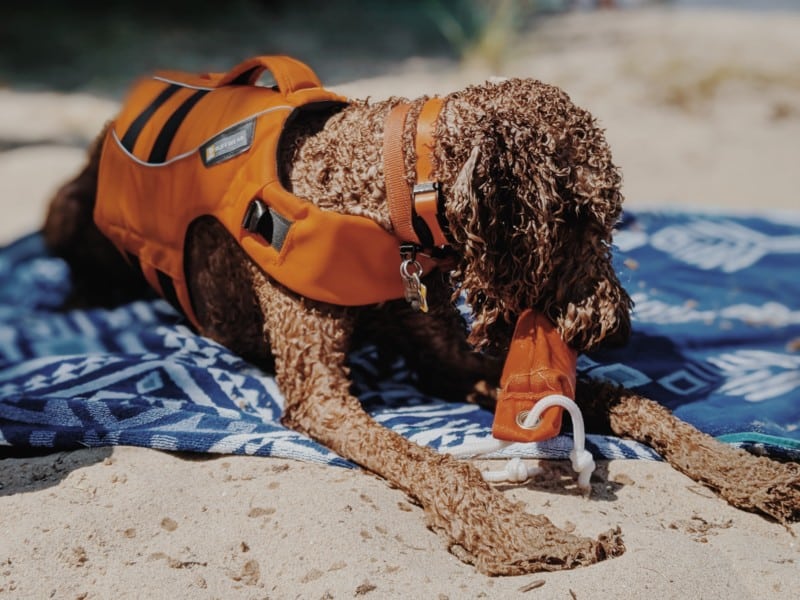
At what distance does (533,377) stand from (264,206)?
1.02 m

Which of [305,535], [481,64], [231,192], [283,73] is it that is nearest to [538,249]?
[305,535]

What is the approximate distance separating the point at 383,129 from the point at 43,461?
1453 millimetres

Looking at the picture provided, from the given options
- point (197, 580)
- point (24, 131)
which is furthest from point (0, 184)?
point (197, 580)

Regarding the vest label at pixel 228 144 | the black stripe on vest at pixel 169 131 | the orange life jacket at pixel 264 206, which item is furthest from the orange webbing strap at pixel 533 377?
the black stripe on vest at pixel 169 131

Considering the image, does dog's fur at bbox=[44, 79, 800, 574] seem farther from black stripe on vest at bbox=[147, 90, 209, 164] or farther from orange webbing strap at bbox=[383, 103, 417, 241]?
black stripe on vest at bbox=[147, 90, 209, 164]

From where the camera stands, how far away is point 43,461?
2676 millimetres

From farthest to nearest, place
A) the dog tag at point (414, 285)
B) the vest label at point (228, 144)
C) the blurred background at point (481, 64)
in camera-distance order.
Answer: the blurred background at point (481, 64), the vest label at point (228, 144), the dog tag at point (414, 285)

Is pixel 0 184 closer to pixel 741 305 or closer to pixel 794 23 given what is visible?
pixel 741 305

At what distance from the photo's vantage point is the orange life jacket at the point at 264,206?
101 inches

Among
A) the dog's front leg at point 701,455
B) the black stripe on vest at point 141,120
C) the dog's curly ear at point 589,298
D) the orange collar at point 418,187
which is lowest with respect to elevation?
the dog's front leg at point 701,455

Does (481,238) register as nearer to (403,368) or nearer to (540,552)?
(540,552)

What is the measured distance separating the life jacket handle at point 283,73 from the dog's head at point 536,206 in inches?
28.4

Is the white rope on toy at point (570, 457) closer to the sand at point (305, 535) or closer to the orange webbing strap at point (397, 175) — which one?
the sand at point (305, 535)

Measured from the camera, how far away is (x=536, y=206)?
7.82 feet
